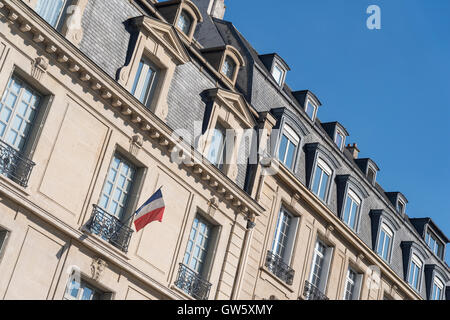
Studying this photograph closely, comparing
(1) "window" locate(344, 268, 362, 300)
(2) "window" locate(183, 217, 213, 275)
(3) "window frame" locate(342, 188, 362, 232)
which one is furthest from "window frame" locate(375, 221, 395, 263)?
(2) "window" locate(183, 217, 213, 275)

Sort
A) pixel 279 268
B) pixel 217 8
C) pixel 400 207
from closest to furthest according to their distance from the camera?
pixel 279 268
pixel 217 8
pixel 400 207

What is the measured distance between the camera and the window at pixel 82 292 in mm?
14539

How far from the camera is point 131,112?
16234 millimetres

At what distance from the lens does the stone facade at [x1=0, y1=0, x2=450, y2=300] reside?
1388 centimetres

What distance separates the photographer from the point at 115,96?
51.6ft

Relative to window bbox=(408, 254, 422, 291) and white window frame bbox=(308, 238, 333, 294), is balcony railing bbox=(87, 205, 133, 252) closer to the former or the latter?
white window frame bbox=(308, 238, 333, 294)

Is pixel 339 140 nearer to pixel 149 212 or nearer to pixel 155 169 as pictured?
pixel 155 169

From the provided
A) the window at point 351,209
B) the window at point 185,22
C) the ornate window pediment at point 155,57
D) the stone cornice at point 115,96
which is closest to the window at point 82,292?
the stone cornice at point 115,96

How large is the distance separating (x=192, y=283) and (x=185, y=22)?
7714mm

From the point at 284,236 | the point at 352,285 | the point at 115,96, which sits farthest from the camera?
the point at 352,285

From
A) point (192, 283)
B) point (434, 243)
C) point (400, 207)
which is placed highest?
point (400, 207)

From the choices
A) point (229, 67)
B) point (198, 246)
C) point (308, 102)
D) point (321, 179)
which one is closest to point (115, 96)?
point (198, 246)
